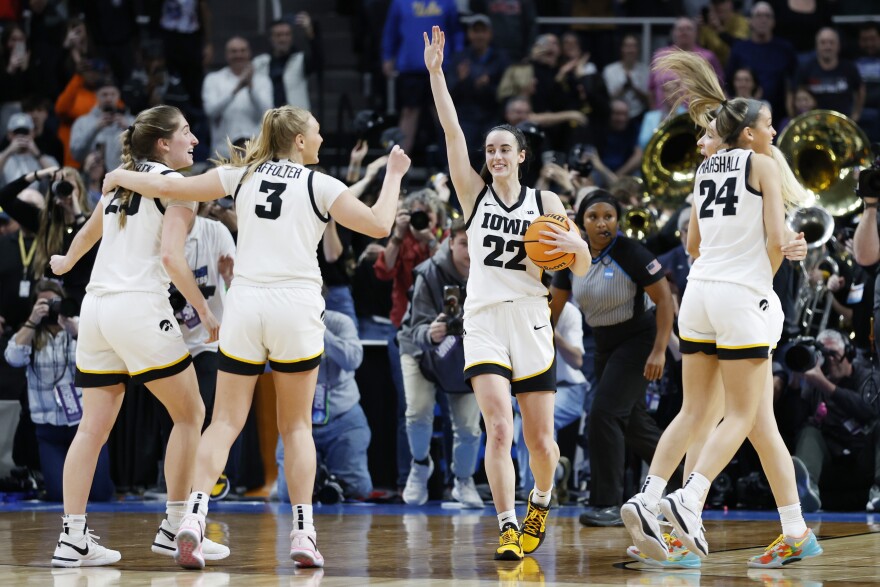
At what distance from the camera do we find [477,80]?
527 inches

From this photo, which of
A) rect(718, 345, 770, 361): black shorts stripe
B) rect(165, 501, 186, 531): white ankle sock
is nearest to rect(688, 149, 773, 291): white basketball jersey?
rect(718, 345, 770, 361): black shorts stripe

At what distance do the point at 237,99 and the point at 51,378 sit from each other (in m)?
4.70

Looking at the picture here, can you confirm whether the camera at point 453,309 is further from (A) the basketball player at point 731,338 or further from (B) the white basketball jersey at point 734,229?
(B) the white basketball jersey at point 734,229

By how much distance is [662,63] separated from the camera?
698cm

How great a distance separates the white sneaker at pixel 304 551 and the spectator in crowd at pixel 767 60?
8.86 meters

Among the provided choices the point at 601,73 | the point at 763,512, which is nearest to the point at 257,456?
the point at 763,512

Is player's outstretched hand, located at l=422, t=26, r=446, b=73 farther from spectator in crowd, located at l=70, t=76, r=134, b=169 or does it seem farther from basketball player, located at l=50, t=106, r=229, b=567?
spectator in crowd, located at l=70, t=76, r=134, b=169

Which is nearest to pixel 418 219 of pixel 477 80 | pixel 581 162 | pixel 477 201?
pixel 581 162

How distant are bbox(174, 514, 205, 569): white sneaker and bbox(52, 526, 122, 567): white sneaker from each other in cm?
51

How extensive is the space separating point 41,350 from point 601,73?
6.94 meters

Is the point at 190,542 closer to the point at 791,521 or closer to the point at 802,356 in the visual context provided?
the point at 791,521

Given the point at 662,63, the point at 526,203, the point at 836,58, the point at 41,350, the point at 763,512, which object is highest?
the point at 836,58

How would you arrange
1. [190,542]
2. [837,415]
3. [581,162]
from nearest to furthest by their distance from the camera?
[190,542] → [837,415] → [581,162]

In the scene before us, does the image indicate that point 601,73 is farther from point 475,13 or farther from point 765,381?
point 765,381
